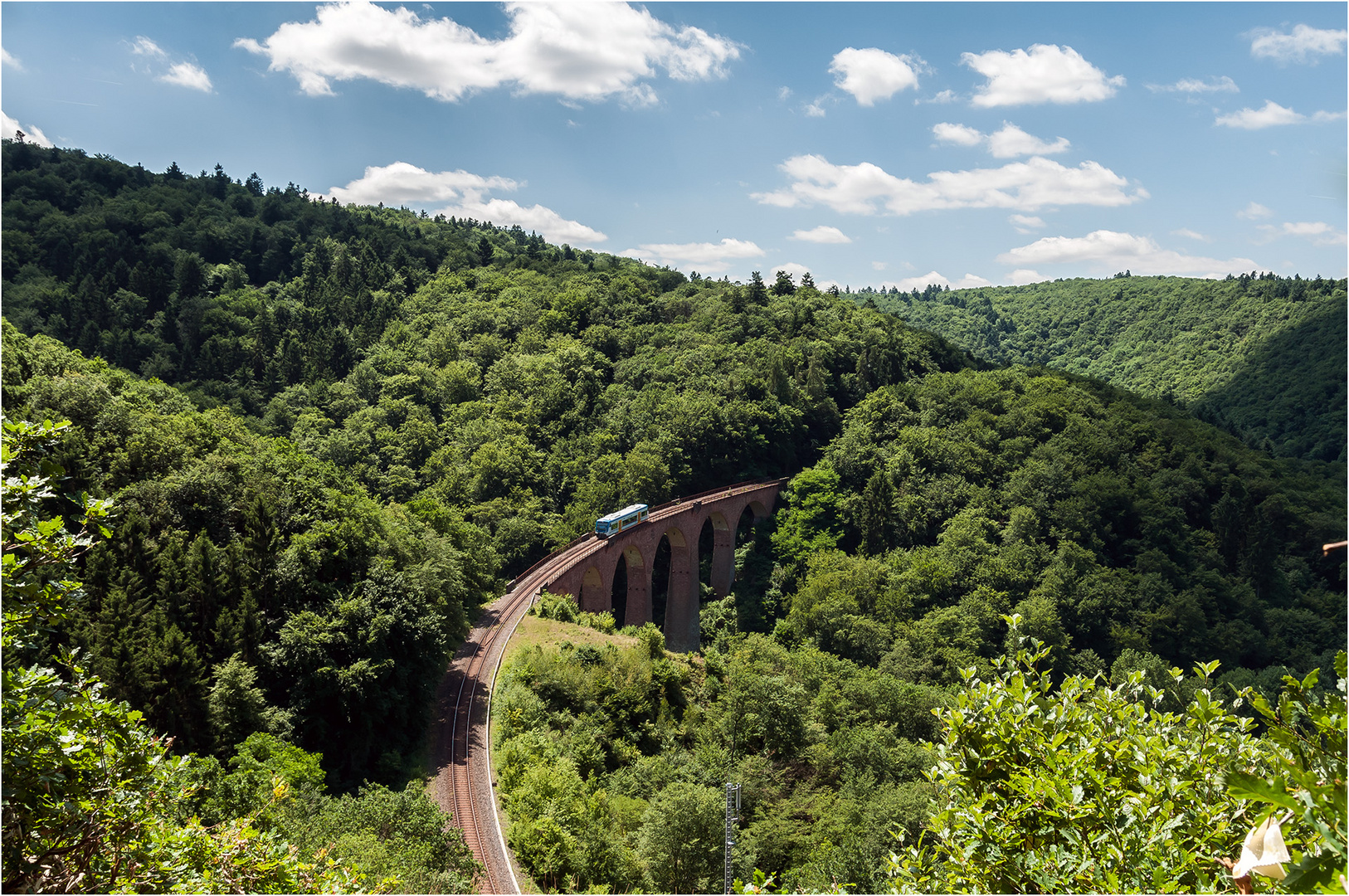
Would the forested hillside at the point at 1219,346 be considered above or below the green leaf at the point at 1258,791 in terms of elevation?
above

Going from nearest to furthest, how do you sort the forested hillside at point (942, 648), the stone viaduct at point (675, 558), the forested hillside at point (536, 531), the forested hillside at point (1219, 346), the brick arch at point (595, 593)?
the forested hillside at point (942, 648)
the forested hillside at point (536, 531)
the brick arch at point (595, 593)
the stone viaduct at point (675, 558)
the forested hillside at point (1219, 346)

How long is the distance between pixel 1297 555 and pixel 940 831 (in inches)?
2617

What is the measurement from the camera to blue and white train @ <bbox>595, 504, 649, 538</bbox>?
47.7m

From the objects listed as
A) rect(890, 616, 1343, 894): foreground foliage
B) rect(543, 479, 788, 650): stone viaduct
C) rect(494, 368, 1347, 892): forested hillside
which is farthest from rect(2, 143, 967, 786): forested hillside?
rect(890, 616, 1343, 894): foreground foliage

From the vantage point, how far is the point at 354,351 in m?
78.0

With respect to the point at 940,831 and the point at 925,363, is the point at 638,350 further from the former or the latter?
the point at 940,831

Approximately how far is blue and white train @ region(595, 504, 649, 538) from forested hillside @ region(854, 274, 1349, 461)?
63.9 meters

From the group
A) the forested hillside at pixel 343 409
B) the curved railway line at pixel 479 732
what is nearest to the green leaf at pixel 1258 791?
the forested hillside at pixel 343 409

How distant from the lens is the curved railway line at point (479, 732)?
21.9 m

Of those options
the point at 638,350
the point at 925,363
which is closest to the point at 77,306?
the point at 638,350

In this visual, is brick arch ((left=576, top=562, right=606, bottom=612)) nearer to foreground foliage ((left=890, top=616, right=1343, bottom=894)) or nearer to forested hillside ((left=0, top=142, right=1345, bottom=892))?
forested hillside ((left=0, top=142, right=1345, bottom=892))

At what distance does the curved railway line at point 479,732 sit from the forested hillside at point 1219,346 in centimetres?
7732

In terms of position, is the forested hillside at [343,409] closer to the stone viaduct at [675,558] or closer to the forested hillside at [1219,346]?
the stone viaduct at [675,558]

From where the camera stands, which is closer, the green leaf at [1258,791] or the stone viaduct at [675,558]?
the green leaf at [1258,791]
